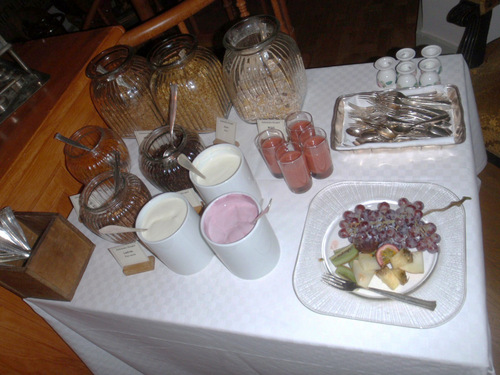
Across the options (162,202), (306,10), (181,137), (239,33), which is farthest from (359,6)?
(162,202)

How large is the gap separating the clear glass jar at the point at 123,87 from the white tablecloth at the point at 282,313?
165mm

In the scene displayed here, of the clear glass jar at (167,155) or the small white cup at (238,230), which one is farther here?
the clear glass jar at (167,155)

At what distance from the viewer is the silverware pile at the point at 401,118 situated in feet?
2.85

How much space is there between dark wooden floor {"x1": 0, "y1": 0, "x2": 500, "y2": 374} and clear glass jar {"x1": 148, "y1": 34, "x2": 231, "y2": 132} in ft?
2.18

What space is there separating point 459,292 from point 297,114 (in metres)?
0.50

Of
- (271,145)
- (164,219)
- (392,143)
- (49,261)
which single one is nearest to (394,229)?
(392,143)

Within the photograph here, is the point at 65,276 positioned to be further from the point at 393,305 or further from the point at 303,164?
the point at 393,305

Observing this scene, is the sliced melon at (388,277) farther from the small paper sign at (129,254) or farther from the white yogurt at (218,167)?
the small paper sign at (129,254)

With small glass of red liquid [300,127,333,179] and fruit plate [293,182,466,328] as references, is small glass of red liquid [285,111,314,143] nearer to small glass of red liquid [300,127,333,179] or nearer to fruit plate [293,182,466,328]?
small glass of red liquid [300,127,333,179]

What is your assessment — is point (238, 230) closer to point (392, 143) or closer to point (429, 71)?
point (392, 143)

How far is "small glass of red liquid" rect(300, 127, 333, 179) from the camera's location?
84cm

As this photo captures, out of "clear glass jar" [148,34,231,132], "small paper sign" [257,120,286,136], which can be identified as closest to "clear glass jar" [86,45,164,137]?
"clear glass jar" [148,34,231,132]

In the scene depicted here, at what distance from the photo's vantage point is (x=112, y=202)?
2.84 feet

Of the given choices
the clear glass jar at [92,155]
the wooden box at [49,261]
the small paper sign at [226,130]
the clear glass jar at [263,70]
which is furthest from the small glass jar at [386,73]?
the wooden box at [49,261]
